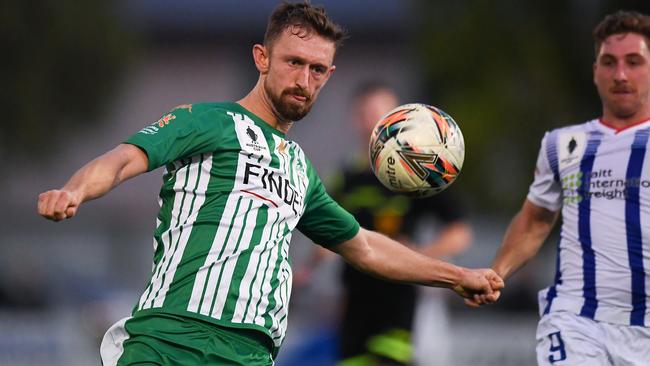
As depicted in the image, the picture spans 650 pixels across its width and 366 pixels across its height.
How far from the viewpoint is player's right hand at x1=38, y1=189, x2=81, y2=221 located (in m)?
4.72

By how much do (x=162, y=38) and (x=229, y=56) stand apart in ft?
6.25

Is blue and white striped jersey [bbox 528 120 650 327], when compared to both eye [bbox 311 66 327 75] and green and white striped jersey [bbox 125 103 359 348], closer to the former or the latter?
eye [bbox 311 66 327 75]

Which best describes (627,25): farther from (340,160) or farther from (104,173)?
(340,160)

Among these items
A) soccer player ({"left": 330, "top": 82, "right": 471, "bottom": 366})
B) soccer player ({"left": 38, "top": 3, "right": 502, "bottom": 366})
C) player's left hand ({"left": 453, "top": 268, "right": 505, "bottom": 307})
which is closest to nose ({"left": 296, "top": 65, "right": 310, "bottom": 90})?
soccer player ({"left": 38, "top": 3, "right": 502, "bottom": 366})

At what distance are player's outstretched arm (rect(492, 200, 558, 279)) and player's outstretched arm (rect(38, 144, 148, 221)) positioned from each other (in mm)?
2505

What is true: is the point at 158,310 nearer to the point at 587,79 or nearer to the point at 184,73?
the point at 587,79

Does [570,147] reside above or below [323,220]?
above

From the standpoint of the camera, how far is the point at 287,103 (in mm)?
5949

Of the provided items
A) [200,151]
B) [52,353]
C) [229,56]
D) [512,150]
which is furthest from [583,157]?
[229,56]

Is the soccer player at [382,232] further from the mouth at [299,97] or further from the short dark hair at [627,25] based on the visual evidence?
the mouth at [299,97]

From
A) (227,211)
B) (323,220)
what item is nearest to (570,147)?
(323,220)

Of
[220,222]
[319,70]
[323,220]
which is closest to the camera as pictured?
[220,222]

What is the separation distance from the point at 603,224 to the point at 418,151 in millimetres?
1174

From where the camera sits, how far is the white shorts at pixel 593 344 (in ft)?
21.0
